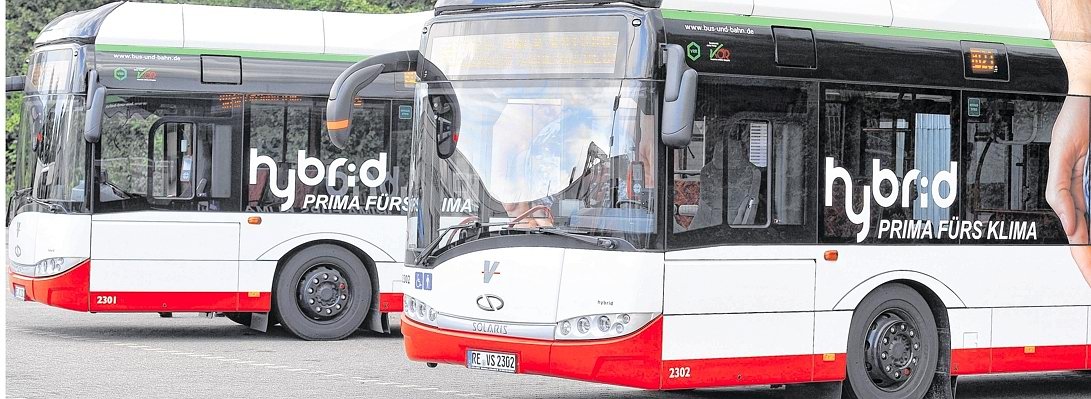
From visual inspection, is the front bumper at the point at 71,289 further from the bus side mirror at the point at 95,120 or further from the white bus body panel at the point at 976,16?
the white bus body panel at the point at 976,16

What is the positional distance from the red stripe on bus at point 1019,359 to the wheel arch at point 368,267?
274 inches

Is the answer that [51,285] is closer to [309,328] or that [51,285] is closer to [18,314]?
[309,328]

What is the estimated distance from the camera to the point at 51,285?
17109mm

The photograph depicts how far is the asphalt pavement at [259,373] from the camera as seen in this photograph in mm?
13500

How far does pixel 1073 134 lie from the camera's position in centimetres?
1336

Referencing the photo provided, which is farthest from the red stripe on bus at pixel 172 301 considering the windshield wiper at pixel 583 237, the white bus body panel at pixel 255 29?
the windshield wiper at pixel 583 237

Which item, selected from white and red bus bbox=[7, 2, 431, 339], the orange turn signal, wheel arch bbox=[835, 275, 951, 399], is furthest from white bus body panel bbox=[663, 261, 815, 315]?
white and red bus bbox=[7, 2, 431, 339]

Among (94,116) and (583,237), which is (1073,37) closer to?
(583,237)

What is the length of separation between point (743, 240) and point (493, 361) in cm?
179

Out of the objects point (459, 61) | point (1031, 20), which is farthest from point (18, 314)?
point (1031, 20)

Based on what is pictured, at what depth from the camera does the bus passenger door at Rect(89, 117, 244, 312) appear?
55.9 ft

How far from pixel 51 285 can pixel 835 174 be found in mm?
8315

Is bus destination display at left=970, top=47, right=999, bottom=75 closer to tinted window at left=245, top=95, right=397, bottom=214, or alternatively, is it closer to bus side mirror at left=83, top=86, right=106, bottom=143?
tinted window at left=245, top=95, right=397, bottom=214

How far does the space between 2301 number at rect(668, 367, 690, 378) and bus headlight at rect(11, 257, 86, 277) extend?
7.53m
